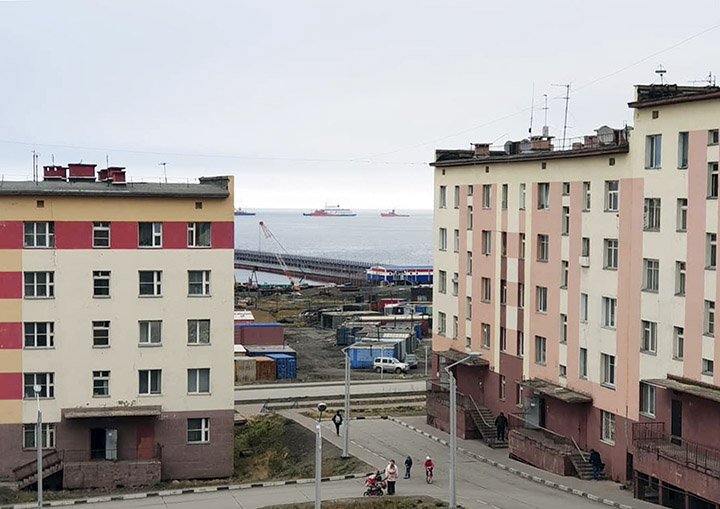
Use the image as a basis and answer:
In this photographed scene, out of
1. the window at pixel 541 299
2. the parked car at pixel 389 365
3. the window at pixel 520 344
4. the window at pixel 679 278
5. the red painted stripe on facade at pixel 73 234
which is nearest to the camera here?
the window at pixel 679 278

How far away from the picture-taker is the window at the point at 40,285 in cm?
5650

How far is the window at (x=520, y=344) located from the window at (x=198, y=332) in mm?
15308

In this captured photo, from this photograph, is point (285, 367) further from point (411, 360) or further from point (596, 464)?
point (596, 464)

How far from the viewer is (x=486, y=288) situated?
6525 centimetres

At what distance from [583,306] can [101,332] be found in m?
22.2

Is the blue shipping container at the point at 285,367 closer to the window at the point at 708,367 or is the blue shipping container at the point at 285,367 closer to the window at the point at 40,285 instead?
the window at the point at 40,285

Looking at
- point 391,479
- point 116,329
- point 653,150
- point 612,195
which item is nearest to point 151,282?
point 116,329

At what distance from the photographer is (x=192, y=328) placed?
5844 cm

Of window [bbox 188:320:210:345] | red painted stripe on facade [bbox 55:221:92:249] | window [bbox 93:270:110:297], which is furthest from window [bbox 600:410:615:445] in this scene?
red painted stripe on facade [bbox 55:221:92:249]

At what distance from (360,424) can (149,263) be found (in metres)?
16.5

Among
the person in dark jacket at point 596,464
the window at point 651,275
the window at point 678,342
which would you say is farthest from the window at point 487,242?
the window at point 678,342

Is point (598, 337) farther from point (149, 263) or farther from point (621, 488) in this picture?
point (149, 263)

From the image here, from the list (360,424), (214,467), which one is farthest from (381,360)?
(214,467)

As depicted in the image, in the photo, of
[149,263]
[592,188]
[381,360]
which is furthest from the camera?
[381,360]
